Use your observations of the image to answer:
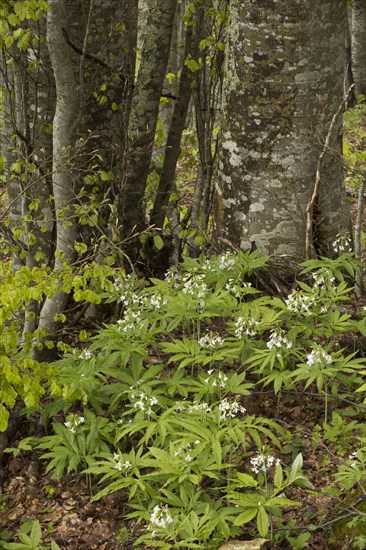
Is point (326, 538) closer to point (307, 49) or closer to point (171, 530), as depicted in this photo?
point (171, 530)

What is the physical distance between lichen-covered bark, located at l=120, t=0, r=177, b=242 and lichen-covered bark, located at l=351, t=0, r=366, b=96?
8409 mm

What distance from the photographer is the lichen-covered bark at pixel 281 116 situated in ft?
20.7

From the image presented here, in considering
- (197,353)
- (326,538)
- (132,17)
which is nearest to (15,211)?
(132,17)

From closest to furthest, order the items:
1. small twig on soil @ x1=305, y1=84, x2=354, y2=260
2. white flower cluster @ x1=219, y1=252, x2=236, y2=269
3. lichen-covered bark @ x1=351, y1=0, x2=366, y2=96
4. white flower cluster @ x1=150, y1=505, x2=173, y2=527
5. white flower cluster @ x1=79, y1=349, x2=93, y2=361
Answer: white flower cluster @ x1=150, y1=505, x2=173, y2=527 < white flower cluster @ x1=79, y1=349, x2=93, y2=361 < white flower cluster @ x1=219, y1=252, x2=236, y2=269 < small twig on soil @ x1=305, y1=84, x2=354, y2=260 < lichen-covered bark @ x1=351, y1=0, x2=366, y2=96

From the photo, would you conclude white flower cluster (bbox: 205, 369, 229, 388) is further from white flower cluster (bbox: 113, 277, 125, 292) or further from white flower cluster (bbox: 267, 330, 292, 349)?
white flower cluster (bbox: 113, 277, 125, 292)

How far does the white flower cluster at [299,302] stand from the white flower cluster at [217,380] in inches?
28.4

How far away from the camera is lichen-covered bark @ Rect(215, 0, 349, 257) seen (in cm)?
632

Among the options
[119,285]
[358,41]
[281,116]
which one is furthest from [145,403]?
Result: [358,41]

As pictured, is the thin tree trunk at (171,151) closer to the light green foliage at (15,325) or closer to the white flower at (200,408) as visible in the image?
the light green foliage at (15,325)

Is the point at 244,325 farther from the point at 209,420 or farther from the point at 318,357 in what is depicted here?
the point at 209,420

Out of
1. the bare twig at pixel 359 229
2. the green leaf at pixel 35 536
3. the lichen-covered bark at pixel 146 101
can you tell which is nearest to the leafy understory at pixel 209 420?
the green leaf at pixel 35 536

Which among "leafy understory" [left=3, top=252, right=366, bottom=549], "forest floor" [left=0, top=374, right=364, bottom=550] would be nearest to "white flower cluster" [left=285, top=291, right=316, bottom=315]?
"leafy understory" [left=3, top=252, right=366, bottom=549]

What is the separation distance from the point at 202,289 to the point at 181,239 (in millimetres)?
2410

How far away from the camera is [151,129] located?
7.16 m
